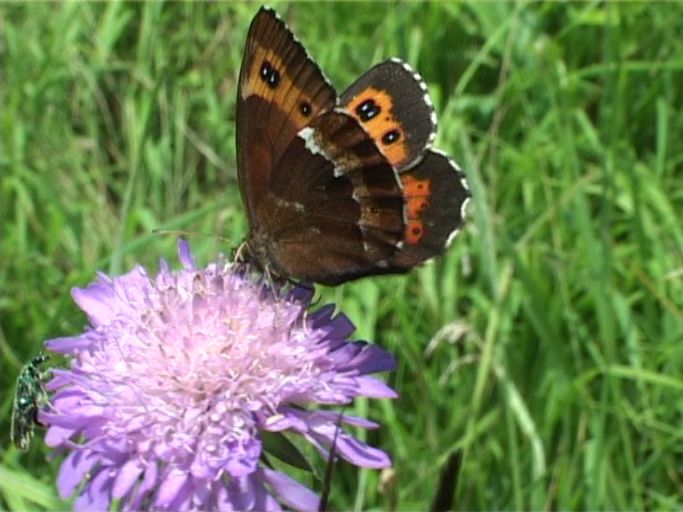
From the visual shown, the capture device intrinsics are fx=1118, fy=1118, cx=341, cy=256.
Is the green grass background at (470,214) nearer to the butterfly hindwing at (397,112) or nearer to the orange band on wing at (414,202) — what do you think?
the orange band on wing at (414,202)

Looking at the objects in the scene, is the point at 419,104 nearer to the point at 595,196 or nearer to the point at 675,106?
the point at 595,196

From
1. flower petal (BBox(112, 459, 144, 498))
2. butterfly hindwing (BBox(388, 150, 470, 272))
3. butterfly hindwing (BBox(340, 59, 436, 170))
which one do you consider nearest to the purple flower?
flower petal (BBox(112, 459, 144, 498))

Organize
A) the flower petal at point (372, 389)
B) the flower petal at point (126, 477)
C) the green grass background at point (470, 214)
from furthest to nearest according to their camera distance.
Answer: the green grass background at point (470, 214)
the flower petal at point (372, 389)
the flower petal at point (126, 477)

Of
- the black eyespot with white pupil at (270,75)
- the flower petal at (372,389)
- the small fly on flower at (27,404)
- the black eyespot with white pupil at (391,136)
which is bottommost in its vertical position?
→ the small fly on flower at (27,404)

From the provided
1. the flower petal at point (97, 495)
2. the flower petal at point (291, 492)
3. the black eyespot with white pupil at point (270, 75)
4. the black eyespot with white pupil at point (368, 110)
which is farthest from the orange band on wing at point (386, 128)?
the flower petal at point (97, 495)

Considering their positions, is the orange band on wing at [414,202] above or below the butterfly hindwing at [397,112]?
below

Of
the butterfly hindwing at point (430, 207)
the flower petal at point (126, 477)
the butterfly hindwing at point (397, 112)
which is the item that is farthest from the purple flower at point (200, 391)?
the butterfly hindwing at point (397, 112)

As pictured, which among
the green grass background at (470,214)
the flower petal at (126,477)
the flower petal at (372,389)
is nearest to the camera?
the flower petal at (126,477)

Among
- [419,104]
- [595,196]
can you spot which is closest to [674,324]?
[595,196]

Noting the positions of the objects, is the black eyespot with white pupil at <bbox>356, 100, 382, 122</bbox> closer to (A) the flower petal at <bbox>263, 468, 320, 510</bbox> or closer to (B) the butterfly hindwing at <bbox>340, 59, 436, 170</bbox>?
(B) the butterfly hindwing at <bbox>340, 59, 436, 170</bbox>

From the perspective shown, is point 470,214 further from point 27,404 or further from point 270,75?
point 27,404

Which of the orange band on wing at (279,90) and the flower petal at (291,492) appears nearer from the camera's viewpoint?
the flower petal at (291,492)
